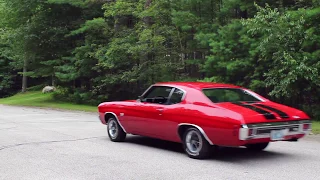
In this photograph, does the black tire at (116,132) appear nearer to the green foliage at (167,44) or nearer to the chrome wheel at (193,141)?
the chrome wheel at (193,141)

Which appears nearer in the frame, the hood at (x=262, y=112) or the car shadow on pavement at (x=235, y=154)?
the hood at (x=262, y=112)

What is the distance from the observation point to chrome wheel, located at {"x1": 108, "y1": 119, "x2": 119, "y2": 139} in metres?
10.8

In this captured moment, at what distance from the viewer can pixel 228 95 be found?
8891mm

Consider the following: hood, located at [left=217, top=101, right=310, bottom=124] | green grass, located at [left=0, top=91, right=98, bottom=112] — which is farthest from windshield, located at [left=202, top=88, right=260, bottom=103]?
green grass, located at [left=0, top=91, right=98, bottom=112]

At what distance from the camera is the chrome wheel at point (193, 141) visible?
27.3 ft

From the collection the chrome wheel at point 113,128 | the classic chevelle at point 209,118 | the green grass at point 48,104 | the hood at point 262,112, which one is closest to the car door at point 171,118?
the classic chevelle at point 209,118

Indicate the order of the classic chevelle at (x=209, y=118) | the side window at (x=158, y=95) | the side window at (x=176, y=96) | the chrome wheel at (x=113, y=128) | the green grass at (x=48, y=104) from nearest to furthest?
the classic chevelle at (x=209, y=118) → the side window at (x=176, y=96) → the side window at (x=158, y=95) → the chrome wheel at (x=113, y=128) → the green grass at (x=48, y=104)

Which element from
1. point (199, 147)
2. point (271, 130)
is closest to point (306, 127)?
point (271, 130)

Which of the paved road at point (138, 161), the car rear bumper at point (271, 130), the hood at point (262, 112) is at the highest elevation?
the hood at point (262, 112)

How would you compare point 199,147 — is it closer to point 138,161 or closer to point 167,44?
point 138,161

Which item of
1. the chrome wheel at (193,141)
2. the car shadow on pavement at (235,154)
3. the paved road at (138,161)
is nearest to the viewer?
the paved road at (138,161)

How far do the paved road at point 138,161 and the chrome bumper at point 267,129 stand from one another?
54 cm

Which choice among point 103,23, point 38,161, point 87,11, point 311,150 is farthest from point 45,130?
point 87,11

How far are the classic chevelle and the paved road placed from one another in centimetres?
41
